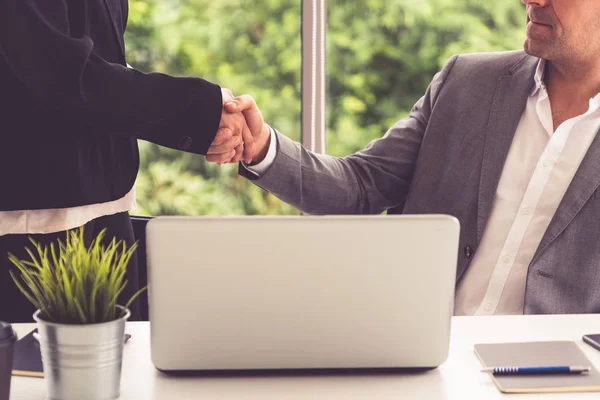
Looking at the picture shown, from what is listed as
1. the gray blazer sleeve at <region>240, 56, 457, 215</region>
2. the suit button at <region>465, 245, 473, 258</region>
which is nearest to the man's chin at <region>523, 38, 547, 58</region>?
the gray blazer sleeve at <region>240, 56, 457, 215</region>

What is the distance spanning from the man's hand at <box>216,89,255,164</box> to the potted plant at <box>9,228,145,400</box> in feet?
3.31

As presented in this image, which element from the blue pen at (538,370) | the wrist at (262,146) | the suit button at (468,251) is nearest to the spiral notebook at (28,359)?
the blue pen at (538,370)

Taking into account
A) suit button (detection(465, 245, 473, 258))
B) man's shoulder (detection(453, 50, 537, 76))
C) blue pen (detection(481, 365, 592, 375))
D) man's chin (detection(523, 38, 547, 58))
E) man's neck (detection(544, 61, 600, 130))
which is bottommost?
suit button (detection(465, 245, 473, 258))

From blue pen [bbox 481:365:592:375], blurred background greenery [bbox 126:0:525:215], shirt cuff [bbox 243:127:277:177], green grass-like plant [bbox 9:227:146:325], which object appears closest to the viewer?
green grass-like plant [bbox 9:227:146:325]

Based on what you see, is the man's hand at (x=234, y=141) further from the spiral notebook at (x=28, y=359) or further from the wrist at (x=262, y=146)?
the spiral notebook at (x=28, y=359)

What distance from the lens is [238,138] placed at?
6.45 ft

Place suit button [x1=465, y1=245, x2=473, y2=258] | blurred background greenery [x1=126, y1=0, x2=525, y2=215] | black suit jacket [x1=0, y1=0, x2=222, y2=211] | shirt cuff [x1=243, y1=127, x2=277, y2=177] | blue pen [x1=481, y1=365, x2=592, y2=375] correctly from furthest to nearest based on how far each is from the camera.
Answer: blurred background greenery [x1=126, y1=0, x2=525, y2=215], shirt cuff [x1=243, y1=127, x2=277, y2=177], suit button [x1=465, y1=245, x2=473, y2=258], black suit jacket [x1=0, y1=0, x2=222, y2=211], blue pen [x1=481, y1=365, x2=592, y2=375]

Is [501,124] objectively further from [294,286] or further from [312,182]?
[294,286]

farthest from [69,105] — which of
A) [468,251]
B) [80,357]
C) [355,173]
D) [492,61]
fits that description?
[492,61]

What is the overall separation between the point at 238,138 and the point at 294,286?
1.00 m

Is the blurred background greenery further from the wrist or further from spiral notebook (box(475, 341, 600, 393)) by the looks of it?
spiral notebook (box(475, 341, 600, 393))

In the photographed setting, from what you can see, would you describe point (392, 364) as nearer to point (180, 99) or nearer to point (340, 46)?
point (180, 99)

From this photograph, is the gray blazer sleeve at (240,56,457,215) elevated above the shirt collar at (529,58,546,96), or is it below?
below

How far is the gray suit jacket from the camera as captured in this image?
1.68 meters
